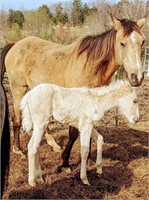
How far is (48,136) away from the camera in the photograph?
473cm

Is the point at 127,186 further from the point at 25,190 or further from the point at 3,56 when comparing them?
the point at 3,56

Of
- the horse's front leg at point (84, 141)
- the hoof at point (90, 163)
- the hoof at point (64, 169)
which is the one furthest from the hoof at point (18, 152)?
the horse's front leg at point (84, 141)

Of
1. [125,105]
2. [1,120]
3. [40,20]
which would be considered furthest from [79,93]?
[40,20]

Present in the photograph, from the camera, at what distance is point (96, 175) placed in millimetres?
3555

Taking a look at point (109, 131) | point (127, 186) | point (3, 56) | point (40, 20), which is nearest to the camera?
point (127, 186)

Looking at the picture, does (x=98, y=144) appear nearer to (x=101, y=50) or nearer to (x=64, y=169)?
(x=64, y=169)

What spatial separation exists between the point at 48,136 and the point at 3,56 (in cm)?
133

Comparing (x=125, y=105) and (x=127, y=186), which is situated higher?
(x=125, y=105)

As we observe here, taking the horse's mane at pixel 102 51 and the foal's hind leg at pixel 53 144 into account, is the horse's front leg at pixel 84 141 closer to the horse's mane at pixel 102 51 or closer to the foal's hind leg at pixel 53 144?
the horse's mane at pixel 102 51

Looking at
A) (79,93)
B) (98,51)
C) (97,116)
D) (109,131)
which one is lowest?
(109,131)

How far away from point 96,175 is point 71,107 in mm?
825

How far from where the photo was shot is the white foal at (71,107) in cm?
314

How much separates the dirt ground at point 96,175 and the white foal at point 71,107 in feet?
0.45

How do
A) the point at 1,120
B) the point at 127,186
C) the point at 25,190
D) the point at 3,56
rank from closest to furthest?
1. the point at 1,120
2. the point at 25,190
3. the point at 127,186
4. the point at 3,56
